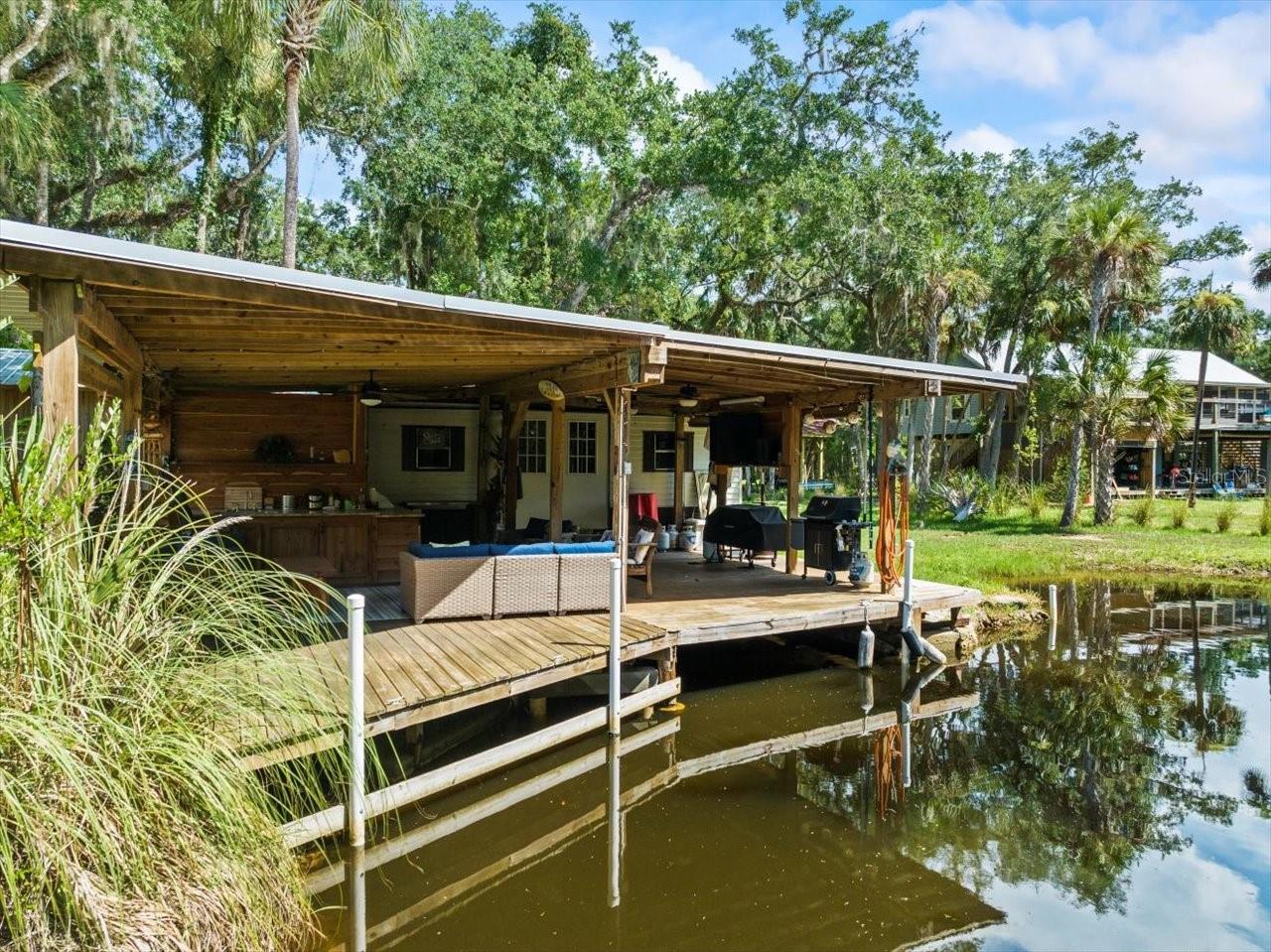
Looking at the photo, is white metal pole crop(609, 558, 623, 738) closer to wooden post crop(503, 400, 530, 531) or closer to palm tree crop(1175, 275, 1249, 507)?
wooden post crop(503, 400, 530, 531)

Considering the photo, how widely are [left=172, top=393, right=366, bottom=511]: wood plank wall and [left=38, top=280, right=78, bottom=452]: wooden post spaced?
22.2ft

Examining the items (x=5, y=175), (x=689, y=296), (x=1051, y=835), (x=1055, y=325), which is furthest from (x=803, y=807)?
(x=1055, y=325)

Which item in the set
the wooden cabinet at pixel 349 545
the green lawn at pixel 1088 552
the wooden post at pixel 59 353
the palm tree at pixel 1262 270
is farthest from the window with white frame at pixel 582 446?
the palm tree at pixel 1262 270

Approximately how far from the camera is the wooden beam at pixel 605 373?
7.05 meters

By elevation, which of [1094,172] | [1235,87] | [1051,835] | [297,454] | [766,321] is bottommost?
[1051,835]

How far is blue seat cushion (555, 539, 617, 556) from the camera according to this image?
7582 millimetres

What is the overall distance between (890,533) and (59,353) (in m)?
7.93

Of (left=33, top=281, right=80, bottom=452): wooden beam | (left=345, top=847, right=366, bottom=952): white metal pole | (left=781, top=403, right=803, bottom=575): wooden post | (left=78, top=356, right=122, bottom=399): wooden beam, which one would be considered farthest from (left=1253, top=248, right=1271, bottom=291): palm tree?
(left=33, top=281, right=80, bottom=452): wooden beam

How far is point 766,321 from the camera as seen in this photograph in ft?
82.8

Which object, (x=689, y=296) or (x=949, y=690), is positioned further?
(x=689, y=296)

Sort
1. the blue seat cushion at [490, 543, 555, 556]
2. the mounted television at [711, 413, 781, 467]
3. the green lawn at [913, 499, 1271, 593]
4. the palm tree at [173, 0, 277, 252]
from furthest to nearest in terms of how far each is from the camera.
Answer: the green lawn at [913, 499, 1271, 593]
the mounted television at [711, 413, 781, 467]
the palm tree at [173, 0, 277, 252]
the blue seat cushion at [490, 543, 555, 556]

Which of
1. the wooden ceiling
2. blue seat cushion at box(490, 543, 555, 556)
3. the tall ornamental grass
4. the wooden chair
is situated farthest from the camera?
the wooden chair

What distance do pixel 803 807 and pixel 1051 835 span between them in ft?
5.00

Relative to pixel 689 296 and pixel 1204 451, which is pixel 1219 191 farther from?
pixel 689 296
